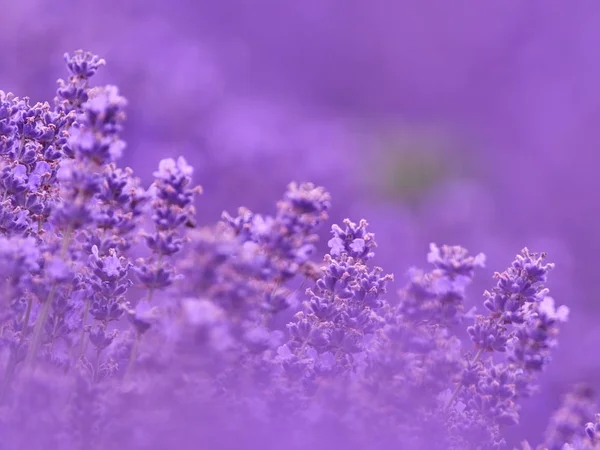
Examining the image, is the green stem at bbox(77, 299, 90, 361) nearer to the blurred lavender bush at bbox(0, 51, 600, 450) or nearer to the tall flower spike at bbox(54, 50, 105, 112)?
the blurred lavender bush at bbox(0, 51, 600, 450)

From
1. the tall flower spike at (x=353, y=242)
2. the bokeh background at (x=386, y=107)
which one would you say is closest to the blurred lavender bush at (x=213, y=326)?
the tall flower spike at (x=353, y=242)

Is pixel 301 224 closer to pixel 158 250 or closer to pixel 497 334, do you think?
pixel 158 250

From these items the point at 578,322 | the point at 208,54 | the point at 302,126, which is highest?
the point at 208,54

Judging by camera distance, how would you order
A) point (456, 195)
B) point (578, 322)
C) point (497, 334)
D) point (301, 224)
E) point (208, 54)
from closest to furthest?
point (301, 224) < point (497, 334) < point (578, 322) < point (456, 195) < point (208, 54)

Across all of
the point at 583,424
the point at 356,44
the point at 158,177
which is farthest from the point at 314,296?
the point at 356,44

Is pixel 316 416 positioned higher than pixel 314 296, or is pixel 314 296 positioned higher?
pixel 314 296

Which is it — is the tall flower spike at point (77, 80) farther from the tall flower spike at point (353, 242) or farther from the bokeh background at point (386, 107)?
the bokeh background at point (386, 107)
